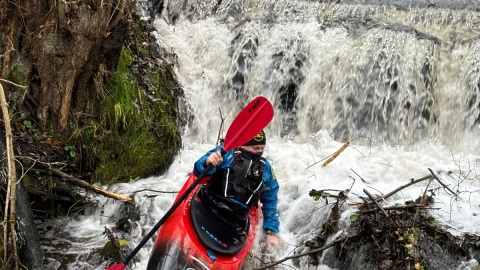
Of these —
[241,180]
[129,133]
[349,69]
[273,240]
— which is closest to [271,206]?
[273,240]

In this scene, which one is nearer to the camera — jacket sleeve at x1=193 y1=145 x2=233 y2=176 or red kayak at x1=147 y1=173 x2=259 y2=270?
red kayak at x1=147 y1=173 x2=259 y2=270

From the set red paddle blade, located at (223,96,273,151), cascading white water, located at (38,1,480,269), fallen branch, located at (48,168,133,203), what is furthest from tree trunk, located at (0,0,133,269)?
red paddle blade, located at (223,96,273,151)

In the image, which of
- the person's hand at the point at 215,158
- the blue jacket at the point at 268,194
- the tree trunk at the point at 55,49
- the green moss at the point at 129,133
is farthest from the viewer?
the green moss at the point at 129,133

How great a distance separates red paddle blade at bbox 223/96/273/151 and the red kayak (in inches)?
21.3

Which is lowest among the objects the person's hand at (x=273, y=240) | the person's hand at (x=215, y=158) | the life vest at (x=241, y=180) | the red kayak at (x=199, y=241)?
the person's hand at (x=273, y=240)

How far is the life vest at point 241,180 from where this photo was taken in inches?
134

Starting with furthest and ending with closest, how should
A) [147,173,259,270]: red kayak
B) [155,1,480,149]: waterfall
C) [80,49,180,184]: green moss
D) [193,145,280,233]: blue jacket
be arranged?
[155,1,480,149]: waterfall, [80,49,180,184]: green moss, [193,145,280,233]: blue jacket, [147,173,259,270]: red kayak

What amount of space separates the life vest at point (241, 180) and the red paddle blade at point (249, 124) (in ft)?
0.51

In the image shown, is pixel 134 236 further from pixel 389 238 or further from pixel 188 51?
pixel 188 51

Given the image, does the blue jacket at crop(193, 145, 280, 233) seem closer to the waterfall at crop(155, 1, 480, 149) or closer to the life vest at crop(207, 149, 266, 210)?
the life vest at crop(207, 149, 266, 210)

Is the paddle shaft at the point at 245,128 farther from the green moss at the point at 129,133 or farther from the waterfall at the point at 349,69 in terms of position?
the waterfall at the point at 349,69

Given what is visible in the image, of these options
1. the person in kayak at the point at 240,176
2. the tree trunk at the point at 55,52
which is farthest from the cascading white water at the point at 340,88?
the person in kayak at the point at 240,176

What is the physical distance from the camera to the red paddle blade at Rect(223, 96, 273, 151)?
3.36 m

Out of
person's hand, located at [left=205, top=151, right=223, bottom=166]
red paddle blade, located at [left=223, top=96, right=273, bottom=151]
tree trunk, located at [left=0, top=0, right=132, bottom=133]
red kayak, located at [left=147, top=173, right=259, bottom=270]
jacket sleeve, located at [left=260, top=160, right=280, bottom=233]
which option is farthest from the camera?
tree trunk, located at [left=0, top=0, right=132, bottom=133]
